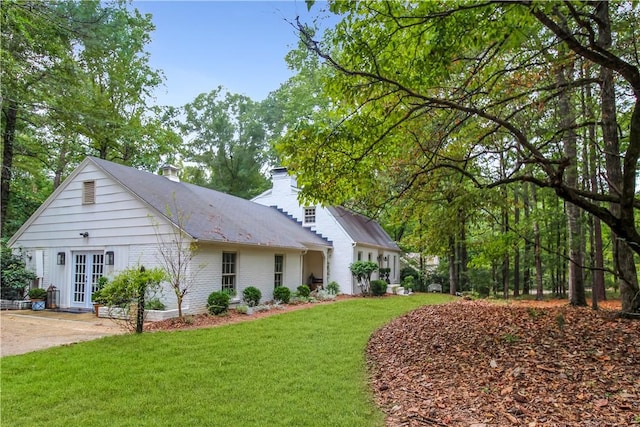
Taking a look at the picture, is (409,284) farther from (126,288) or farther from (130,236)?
(126,288)

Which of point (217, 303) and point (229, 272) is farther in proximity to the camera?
point (229, 272)

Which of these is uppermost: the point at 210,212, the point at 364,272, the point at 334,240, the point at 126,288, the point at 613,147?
the point at 613,147

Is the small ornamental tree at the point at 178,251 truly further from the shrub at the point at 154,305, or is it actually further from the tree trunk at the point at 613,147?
the tree trunk at the point at 613,147

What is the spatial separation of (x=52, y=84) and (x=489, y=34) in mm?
13296

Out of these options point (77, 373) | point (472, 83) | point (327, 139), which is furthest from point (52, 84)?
point (472, 83)

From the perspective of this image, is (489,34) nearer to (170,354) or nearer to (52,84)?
(170,354)

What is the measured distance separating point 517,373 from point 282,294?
10119 mm

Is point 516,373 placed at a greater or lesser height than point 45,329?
greater

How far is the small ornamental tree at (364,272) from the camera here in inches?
677

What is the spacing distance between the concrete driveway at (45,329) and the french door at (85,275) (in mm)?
709

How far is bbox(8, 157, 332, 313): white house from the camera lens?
36.4ft

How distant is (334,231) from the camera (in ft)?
61.9

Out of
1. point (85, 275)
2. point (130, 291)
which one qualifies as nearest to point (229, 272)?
point (130, 291)

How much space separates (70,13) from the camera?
34.6 ft
